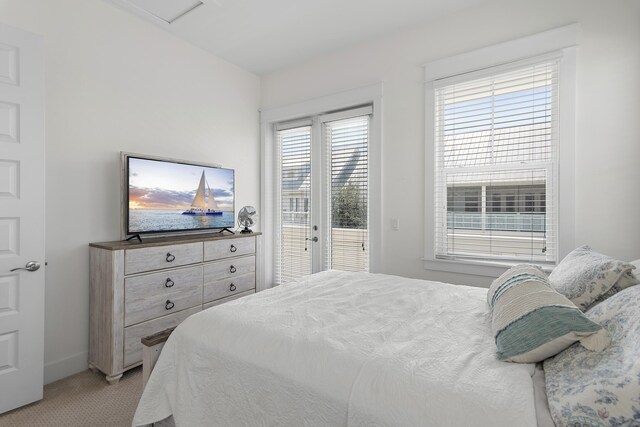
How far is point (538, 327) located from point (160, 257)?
2.50m

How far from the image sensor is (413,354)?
1.12 metres

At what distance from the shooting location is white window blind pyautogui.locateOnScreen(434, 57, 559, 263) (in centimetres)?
246

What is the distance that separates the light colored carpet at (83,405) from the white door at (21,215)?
10 centimetres

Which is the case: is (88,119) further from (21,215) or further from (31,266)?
(31,266)

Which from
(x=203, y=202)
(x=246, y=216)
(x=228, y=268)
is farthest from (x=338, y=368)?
(x=246, y=216)

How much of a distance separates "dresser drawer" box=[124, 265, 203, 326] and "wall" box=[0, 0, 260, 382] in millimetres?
471

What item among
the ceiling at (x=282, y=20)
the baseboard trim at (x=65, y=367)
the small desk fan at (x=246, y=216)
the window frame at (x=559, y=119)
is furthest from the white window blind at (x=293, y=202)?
the baseboard trim at (x=65, y=367)

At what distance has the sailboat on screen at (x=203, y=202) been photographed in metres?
3.10

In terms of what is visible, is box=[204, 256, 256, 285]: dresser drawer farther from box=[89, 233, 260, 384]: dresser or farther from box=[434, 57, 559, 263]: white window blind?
box=[434, 57, 559, 263]: white window blind

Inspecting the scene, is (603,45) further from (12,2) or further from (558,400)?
(12,2)

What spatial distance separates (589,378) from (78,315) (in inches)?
122

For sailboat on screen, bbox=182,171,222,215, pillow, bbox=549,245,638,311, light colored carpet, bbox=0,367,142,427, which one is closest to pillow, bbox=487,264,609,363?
pillow, bbox=549,245,638,311

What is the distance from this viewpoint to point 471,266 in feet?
8.99

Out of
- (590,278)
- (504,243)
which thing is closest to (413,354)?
(590,278)
